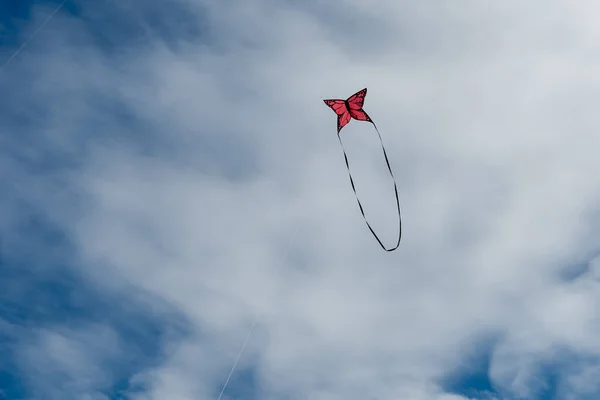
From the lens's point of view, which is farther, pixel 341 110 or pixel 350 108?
pixel 341 110

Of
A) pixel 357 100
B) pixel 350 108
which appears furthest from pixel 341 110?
pixel 357 100

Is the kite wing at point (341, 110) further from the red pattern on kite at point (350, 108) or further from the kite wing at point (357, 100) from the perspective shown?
the kite wing at point (357, 100)

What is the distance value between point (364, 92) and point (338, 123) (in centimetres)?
157

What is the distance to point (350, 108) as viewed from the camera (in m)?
17.5

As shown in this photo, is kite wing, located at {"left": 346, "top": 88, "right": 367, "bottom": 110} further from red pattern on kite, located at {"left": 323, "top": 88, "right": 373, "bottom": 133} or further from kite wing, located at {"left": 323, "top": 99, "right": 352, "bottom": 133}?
kite wing, located at {"left": 323, "top": 99, "right": 352, "bottom": 133}

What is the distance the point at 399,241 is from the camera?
15414 millimetres

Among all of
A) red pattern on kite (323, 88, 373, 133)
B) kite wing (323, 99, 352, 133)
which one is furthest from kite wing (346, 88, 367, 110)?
kite wing (323, 99, 352, 133)

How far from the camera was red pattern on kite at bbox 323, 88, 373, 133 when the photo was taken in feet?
56.9

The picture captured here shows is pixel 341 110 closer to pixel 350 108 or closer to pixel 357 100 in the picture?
pixel 350 108

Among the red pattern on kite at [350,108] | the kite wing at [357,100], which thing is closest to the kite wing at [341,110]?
the red pattern on kite at [350,108]

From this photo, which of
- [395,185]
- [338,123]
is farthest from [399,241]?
[338,123]

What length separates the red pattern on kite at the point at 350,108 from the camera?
17328 millimetres

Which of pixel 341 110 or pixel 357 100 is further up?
pixel 357 100

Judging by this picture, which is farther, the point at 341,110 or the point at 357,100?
the point at 341,110
